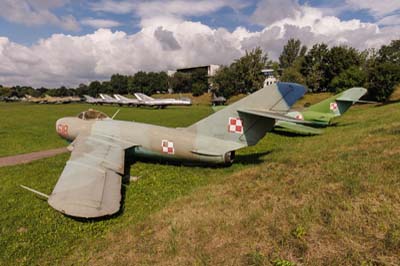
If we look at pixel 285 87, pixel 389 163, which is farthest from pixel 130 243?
pixel 389 163

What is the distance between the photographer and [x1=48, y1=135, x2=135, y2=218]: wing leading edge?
17.6 ft

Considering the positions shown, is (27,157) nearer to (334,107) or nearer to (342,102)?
(334,107)

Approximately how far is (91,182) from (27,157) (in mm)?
8760

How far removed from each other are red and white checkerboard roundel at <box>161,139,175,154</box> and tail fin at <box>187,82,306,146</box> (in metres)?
0.99

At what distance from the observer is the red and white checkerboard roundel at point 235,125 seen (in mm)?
8203

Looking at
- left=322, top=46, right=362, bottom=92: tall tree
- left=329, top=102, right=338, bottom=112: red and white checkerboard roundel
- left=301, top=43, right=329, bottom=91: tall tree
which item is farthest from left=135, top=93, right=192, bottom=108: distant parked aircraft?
left=329, top=102, right=338, bottom=112: red and white checkerboard roundel

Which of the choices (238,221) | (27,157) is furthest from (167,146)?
(27,157)

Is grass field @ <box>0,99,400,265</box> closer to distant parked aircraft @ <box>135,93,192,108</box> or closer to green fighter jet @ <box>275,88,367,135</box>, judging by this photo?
green fighter jet @ <box>275,88,367,135</box>

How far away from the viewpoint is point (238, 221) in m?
4.81

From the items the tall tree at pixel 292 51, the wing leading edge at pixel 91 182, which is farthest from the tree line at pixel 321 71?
the wing leading edge at pixel 91 182

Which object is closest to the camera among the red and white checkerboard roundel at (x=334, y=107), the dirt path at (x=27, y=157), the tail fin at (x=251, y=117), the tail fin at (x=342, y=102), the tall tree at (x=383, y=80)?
the tail fin at (x=251, y=117)

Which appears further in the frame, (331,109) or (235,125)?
(331,109)

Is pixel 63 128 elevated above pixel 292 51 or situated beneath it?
situated beneath

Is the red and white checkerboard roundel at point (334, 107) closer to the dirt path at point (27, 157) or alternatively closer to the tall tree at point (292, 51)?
Result: the dirt path at point (27, 157)
